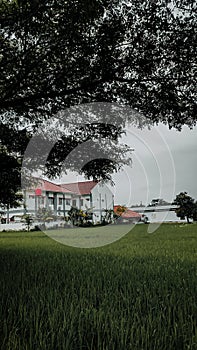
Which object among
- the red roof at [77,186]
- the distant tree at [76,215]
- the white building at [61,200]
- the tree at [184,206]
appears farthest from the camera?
the tree at [184,206]

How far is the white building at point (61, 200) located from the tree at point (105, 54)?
6.14 feet

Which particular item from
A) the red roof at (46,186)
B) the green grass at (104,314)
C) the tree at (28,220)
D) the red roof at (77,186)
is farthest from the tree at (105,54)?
the tree at (28,220)

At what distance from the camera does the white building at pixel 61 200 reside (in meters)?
9.38

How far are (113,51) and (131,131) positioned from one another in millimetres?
1345

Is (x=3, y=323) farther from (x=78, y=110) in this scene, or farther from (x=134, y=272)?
(x=78, y=110)

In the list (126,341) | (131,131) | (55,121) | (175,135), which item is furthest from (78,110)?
(126,341)

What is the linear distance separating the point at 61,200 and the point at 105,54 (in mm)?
17347

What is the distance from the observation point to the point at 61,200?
20859 millimetres

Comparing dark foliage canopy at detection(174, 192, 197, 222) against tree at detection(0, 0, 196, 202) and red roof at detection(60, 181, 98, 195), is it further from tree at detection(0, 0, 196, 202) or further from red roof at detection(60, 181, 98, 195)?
tree at detection(0, 0, 196, 202)

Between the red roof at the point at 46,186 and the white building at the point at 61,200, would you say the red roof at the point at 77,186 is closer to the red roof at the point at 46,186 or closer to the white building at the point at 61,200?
the white building at the point at 61,200

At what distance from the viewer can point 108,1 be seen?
368 centimetres

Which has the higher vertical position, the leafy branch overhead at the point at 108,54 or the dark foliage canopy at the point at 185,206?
the leafy branch overhead at the point at 108,54

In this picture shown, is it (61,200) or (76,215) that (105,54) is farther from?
(61,200)

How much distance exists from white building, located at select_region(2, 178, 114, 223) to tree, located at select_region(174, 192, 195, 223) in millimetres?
10304
